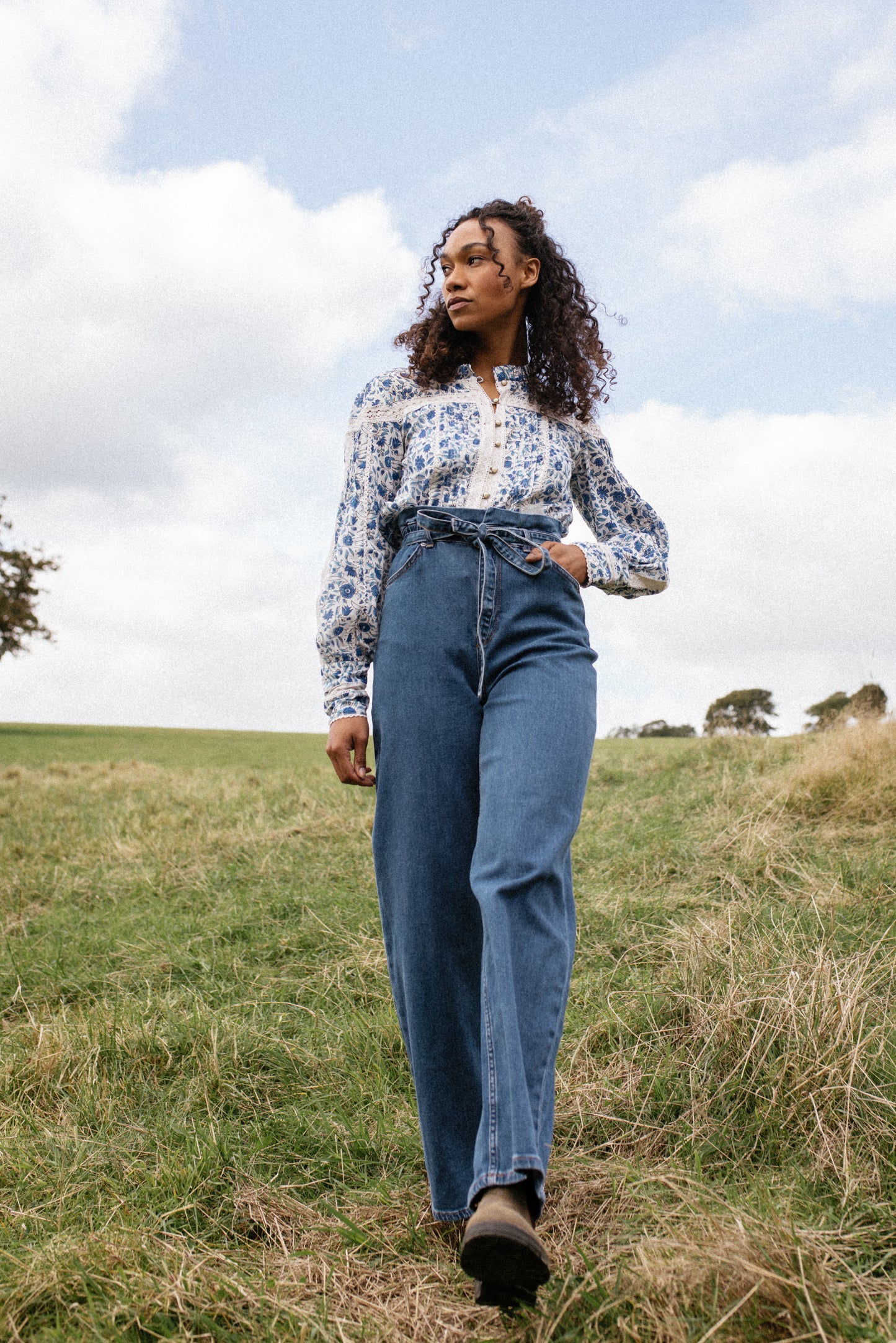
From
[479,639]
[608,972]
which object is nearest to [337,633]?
[479,639]

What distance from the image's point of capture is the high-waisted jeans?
229 cm

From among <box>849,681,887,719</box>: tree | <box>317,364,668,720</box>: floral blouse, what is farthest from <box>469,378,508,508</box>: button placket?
<box>849,681,887,719</box>: tree

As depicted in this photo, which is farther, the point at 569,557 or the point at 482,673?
the point at 569,557

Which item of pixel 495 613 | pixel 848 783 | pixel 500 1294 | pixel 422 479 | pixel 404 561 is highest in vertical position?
pixel 422 479

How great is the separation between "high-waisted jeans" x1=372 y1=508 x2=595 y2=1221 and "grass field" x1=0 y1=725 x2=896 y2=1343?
0.41m

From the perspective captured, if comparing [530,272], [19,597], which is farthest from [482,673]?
[19,597]

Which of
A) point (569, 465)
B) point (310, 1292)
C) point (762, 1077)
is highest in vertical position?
point (569, 465)

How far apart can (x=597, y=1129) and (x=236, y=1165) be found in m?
1.03

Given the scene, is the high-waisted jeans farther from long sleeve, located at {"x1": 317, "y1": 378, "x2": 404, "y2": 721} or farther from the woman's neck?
the woman's neck

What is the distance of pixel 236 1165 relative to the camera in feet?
9.34

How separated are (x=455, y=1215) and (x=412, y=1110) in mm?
764

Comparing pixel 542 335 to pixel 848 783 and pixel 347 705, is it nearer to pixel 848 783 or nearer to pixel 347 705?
pixel 347 705

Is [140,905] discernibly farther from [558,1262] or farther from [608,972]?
[558,1262]

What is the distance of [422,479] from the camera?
8.63 ft
